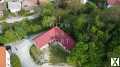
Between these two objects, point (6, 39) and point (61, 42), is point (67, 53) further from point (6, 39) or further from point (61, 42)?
point (6, 39)

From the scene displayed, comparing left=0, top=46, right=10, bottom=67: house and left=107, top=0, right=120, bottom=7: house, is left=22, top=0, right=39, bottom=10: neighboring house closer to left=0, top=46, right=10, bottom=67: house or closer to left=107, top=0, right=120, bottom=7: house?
Answer: left=107, top=0, right=120, bottom=7: house

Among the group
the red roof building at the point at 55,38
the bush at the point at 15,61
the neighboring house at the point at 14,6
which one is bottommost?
the bush at the point at 15,61

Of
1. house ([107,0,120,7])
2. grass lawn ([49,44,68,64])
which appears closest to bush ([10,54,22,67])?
grass lawn ([49,44,68,64])

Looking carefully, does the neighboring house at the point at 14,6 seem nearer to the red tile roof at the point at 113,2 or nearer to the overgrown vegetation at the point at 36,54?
the overgrown vegetation at the point at 36,54

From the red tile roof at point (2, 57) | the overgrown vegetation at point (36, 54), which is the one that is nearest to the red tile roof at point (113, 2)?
the overgrown vegetation at point (36, 54)

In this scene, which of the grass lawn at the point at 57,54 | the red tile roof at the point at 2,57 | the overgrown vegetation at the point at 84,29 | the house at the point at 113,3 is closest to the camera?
the red tile roof at the point at 2,57
